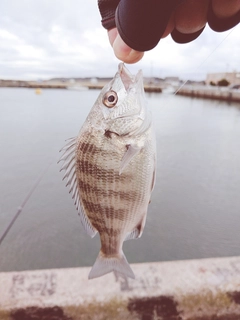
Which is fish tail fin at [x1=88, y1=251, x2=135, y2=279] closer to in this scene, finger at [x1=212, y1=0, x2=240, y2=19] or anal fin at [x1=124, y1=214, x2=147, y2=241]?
anal fin at [x1=124, y1=214, x2=147, y2=241]

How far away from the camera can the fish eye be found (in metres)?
1.14

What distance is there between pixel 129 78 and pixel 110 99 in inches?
4.6

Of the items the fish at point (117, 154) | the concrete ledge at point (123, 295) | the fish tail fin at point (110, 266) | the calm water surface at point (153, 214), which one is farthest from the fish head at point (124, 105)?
the concrete ledge at point (123, 295)

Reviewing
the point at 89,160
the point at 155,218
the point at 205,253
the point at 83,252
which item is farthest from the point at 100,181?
the point at 155,218

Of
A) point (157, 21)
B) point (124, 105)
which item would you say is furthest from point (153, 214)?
point (157, 21)

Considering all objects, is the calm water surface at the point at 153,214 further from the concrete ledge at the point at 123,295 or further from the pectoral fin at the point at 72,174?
the concrete ledge at the point at 123,295

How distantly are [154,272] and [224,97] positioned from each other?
2950 centimetres

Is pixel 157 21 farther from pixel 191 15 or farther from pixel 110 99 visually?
pixel 110 99

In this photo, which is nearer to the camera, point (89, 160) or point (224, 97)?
point (89, 160)

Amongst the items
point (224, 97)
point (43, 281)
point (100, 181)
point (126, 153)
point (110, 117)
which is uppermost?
point (224, 97)

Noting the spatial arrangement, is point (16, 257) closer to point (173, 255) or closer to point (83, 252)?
point (83, 252)

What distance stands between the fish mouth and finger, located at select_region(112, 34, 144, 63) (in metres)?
0.29

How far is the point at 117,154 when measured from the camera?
3.59ft

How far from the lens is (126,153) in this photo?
1062 millimetres
